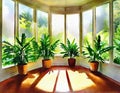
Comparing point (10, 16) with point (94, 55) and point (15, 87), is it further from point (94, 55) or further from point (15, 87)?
point (94, 55)

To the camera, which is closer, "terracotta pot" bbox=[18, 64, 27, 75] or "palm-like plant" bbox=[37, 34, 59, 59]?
"terracotta pot" bbox=[18, 64, 27, 75]

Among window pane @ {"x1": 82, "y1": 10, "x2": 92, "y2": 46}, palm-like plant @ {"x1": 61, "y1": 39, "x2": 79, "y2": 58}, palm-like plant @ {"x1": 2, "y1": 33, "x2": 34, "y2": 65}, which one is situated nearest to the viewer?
palm-like plant @ {"x1": 2, "y1": 33, "x2": 34, "y2": 65}

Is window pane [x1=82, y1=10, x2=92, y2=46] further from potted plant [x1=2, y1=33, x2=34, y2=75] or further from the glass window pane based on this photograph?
the glass window pane

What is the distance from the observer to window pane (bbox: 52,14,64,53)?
6852mm

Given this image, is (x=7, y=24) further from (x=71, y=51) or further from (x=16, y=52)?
(x=71, y=51)

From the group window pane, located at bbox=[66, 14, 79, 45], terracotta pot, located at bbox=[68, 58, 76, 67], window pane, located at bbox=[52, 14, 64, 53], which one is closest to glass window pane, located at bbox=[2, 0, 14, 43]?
window pane, located at bbox=[52, 14, 64, 53]

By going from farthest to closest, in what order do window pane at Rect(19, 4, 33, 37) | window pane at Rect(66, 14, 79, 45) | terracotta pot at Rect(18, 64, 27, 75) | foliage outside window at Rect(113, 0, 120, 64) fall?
window pane at Rect(66, 14, 79, 45) → window pane at Rect(19, 4, 33, 37) → terracotta pot at Rect(18, 64, 27, 75) → foliage outside window at Rect(113, 0, 120, 64)

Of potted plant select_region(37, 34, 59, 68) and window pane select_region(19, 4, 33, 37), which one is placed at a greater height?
window pane select_region(19, 4, 33, 37)

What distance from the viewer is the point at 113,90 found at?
331 centimetres

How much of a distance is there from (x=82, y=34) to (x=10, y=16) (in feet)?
10.8

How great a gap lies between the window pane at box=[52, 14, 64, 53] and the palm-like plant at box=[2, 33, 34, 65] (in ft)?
7.69

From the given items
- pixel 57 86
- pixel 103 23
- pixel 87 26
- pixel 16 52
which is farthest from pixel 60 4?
pixel 57 86

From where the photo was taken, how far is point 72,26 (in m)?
6.86

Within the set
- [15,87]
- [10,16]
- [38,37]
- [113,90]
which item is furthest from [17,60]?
[113,90]
